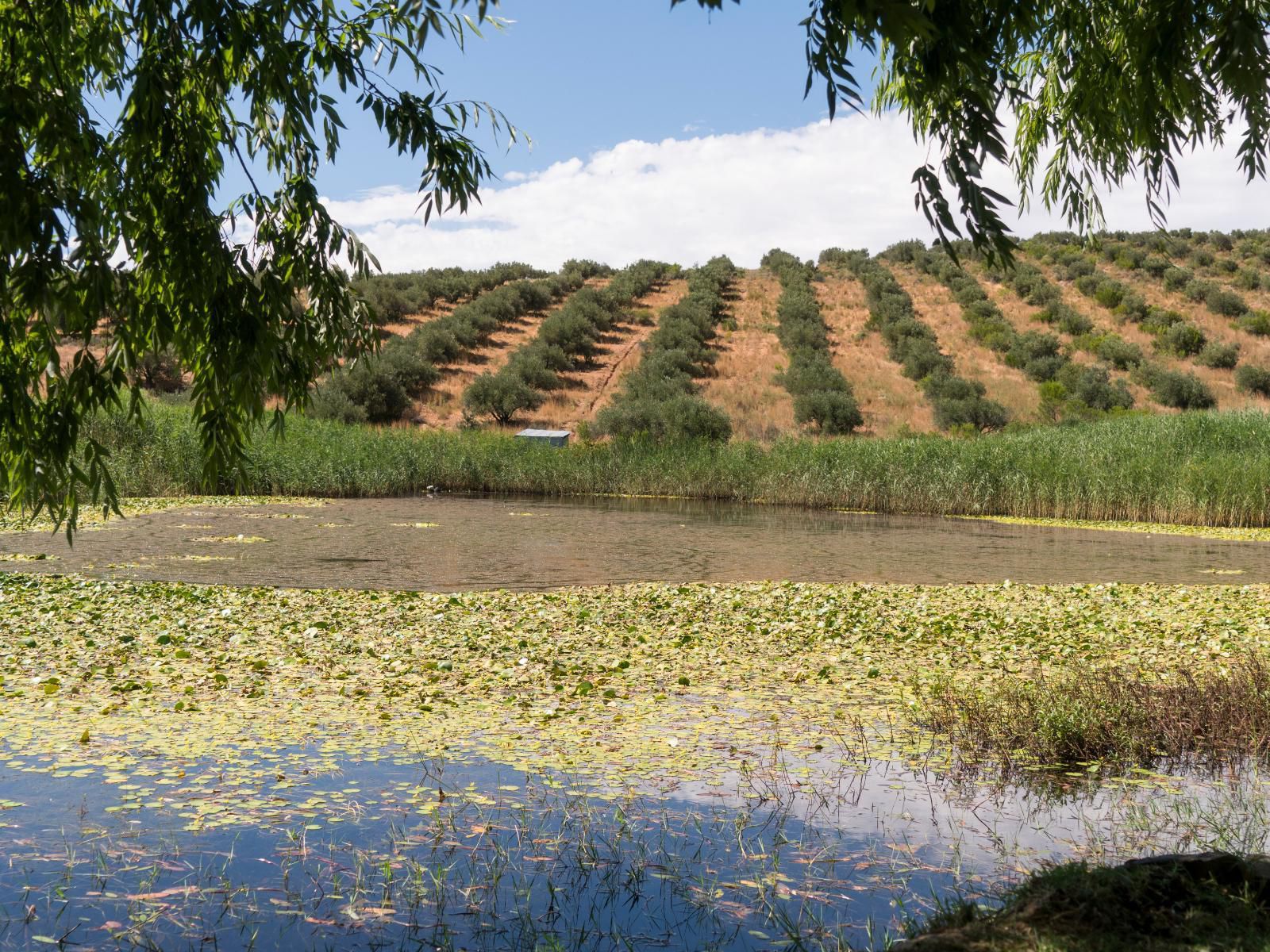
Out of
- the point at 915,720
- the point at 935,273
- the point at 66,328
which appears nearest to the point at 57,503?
the point at 66,328

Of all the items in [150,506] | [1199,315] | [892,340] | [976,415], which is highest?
[1199,315]

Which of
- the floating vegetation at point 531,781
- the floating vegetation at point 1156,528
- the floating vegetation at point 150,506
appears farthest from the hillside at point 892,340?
the floating vegetation at point 531,781

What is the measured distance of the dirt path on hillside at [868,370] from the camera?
44375 millimetres

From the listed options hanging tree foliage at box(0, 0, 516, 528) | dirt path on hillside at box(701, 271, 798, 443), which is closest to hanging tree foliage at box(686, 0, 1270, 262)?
hanging tree foliage at box(0, 0, 516, 528)

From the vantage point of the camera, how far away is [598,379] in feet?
164

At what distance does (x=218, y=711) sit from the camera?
662 cm

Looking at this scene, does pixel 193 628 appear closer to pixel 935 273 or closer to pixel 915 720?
pixel 915 720

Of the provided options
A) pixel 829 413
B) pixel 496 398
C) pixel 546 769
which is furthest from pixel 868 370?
pixel 546 769

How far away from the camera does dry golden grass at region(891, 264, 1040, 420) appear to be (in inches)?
1800

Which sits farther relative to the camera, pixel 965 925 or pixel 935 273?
pixel 935 273

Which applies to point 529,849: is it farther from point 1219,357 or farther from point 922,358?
point 1219,357

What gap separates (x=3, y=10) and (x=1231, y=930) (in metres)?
6.22

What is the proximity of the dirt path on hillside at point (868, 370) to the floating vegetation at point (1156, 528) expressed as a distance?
1794 cm

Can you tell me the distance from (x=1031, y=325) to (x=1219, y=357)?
894 centimetres
